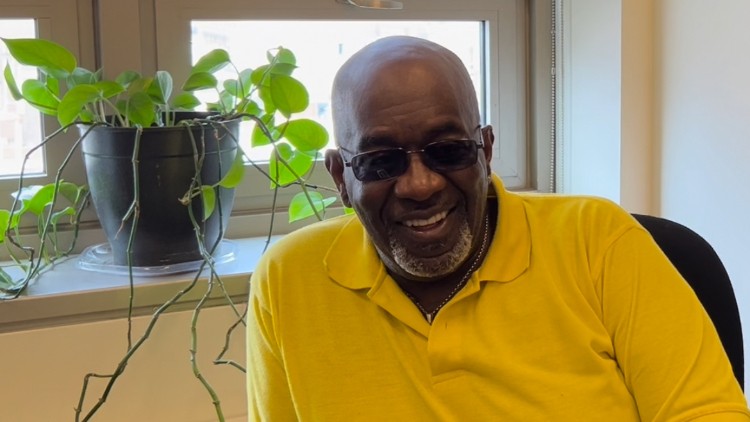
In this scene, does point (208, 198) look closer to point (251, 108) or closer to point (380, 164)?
point (251, 108)

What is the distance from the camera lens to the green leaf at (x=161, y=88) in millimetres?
1348

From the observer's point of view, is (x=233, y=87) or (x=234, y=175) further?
(x=233, y=87)

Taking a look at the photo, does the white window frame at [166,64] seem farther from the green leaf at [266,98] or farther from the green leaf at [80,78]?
the green leaf at [266,98]

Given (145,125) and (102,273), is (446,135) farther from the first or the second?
(102,273)

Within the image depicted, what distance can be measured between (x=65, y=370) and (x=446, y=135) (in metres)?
0.79

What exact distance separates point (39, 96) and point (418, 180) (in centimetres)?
74

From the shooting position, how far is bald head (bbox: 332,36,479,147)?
1.02m

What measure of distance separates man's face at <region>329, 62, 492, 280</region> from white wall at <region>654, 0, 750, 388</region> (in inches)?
26.3

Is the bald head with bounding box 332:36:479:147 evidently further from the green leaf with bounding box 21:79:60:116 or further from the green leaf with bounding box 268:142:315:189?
the green leaf with bounding box 21:79:60:116

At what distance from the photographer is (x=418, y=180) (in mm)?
999

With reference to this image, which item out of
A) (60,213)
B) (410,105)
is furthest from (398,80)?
(60,213)

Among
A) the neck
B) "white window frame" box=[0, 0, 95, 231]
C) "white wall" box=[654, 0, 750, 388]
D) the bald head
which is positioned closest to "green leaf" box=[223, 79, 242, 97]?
"white window frame" box=[0, 0, 95, 231]

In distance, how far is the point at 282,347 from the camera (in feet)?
3.54

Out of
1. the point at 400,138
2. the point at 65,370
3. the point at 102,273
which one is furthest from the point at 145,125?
the point at 400,138
